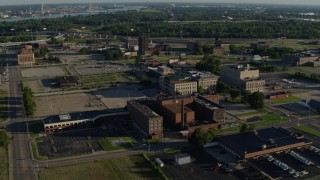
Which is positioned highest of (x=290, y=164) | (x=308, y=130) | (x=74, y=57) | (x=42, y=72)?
(x=74, y=57)

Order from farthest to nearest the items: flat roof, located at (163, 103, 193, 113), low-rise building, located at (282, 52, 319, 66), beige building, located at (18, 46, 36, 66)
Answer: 1. beige building, located at (18, 46, 36, 66)
2. low-rise building, located at (282, 52, 319, 66)
3. flat roof, located at (163, 103, 193, 113)

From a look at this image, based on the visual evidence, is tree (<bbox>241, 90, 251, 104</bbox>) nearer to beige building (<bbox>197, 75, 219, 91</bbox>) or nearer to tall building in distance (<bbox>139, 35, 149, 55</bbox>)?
beige building (<bbox>197, 75, 219, 91</bbox>)

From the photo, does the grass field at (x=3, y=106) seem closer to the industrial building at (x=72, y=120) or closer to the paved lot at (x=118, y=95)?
the industrial building at (x=72, y=120)

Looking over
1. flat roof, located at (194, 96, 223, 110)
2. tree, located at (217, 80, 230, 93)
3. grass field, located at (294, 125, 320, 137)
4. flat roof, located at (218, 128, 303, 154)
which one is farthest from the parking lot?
tree, located at (217, 80, 230, 93)

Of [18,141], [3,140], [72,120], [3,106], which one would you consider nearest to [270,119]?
[72,120]

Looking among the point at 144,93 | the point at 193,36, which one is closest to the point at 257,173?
the point at 144,93

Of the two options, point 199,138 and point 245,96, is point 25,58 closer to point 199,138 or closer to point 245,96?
point 245,96

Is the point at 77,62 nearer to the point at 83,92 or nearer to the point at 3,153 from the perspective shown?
the point at 83,92
